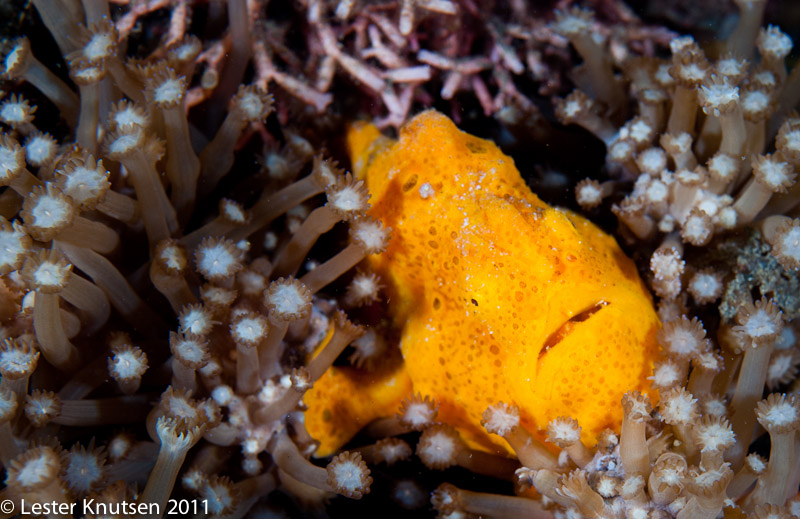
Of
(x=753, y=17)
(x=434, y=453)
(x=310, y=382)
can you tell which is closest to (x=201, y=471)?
(x=310, y=382)

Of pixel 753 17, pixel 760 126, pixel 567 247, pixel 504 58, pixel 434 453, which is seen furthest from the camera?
pixel 504 58

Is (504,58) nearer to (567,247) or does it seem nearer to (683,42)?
(683,42)

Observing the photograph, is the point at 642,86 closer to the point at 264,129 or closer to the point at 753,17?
the point at 753,17

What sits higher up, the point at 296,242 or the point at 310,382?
the point at 296,242

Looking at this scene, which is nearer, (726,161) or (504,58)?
(726,161)

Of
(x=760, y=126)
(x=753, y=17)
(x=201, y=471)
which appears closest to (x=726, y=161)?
(x=760, y=126)

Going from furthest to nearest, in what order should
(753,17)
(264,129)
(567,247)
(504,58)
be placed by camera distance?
A: (504,58), (264,129), (753,17), (567,247)

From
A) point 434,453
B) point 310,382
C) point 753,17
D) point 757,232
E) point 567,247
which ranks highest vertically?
point 753,17
